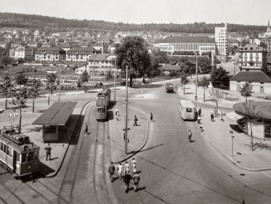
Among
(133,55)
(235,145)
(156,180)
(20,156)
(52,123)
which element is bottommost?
(156,180)

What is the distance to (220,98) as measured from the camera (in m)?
64.4

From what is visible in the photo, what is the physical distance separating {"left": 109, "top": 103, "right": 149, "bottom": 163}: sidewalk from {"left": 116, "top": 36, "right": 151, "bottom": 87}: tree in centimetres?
3105

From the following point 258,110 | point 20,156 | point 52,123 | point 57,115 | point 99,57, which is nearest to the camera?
point 20,156

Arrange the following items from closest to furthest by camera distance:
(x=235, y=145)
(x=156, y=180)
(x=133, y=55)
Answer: (x=156, y=180) < (x=235, y=145) < (x=133, y=55)

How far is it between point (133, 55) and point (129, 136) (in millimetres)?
42912

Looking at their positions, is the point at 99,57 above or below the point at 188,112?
above

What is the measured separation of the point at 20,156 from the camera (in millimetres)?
22953

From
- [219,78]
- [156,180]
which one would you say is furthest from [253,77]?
[156,180]

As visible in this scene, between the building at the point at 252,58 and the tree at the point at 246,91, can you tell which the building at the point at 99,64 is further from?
the tree at the point at 246,91

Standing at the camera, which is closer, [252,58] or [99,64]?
[252,58]

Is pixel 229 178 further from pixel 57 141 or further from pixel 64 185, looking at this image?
pixel 57 141

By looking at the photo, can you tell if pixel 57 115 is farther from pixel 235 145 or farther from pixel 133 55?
pixel 133 55

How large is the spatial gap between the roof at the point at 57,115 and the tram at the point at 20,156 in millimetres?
5048

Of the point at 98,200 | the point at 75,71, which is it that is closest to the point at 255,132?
the point at 98,200
